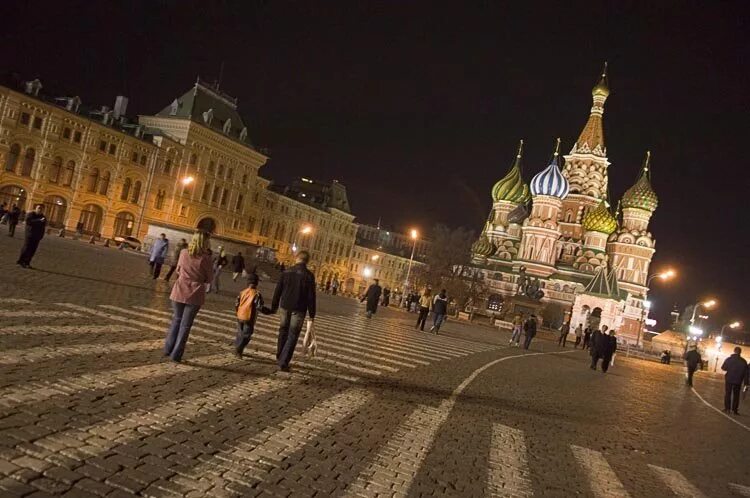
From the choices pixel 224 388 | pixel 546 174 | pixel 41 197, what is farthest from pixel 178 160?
pixel 224 388

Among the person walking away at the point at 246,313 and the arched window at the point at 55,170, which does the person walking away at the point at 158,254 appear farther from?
the arched window at the point at 55,170

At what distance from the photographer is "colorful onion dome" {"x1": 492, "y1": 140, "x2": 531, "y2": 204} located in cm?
10362

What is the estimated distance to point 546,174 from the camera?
303 ft

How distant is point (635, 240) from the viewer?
90875 mm

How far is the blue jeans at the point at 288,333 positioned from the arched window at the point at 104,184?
5261cm

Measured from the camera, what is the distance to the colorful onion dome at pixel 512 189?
10362cm

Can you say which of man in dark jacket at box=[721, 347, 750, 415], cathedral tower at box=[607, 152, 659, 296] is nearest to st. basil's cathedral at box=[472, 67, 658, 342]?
cathedral tower at box=[607, 152, 659, 296]

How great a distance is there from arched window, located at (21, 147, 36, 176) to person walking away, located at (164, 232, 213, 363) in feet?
157

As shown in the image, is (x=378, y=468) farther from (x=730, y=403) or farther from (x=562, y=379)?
(x=730, y=403)

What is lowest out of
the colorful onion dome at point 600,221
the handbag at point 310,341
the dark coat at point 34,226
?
the handbag at point 310,341

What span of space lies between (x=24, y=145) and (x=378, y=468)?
52.3 metres

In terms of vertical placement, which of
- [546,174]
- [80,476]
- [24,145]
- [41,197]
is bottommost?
[80,476]

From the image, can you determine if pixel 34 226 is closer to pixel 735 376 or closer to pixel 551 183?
pixel 735 376

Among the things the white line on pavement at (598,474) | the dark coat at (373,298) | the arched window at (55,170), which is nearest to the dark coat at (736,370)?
the white line on pavement at (598,474)
